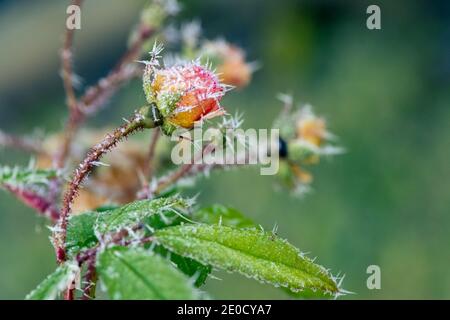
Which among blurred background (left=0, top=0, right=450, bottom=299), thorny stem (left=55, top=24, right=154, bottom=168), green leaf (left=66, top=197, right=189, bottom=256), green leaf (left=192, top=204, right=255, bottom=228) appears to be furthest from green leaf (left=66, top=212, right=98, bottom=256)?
blurred background (left=0, top=0, right=450, bottom=299)

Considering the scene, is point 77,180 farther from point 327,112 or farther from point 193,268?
point 327,112

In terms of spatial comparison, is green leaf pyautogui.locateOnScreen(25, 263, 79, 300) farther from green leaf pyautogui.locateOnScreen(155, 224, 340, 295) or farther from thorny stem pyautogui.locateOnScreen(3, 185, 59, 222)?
thorny stem pyautogui.locateOnScreen(3, 185, 59, 222)

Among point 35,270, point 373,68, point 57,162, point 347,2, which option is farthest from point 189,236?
point 347,2

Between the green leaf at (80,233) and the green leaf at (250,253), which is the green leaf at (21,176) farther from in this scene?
the green leaf at (250,253)

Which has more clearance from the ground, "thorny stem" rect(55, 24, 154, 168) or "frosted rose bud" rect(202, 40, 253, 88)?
"frosted rose bud" rect(202, 40, 253, 88)

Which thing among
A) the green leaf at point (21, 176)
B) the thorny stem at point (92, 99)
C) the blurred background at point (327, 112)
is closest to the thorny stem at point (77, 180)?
the green leaf at point (21, 176)
